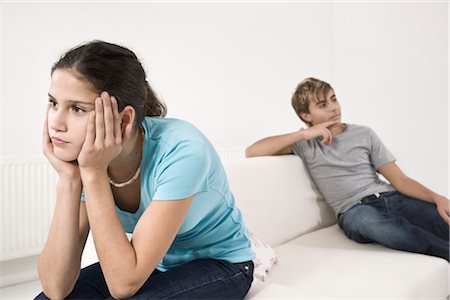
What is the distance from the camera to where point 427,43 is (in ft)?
12.2

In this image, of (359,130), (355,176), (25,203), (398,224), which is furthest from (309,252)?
(25,203)

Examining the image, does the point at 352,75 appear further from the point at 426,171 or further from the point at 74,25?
the point at 74,25

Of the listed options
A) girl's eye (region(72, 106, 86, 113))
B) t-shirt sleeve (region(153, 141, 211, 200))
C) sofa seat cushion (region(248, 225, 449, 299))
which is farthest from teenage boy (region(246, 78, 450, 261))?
girl's eye (region(72, 106, 86, 113))

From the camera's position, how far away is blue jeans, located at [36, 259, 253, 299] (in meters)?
1.14

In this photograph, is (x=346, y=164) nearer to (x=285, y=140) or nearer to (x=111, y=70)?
(x=285, y=140)

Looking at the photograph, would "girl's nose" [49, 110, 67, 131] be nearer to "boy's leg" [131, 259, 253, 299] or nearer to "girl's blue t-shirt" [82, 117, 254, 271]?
"girl's blue t-shirt" [82, 117, 254, 271]

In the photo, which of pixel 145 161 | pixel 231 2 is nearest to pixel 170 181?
pixel 145 161

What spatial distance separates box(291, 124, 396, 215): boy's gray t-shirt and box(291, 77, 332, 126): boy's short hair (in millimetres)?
191

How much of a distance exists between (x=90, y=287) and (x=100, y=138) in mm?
368

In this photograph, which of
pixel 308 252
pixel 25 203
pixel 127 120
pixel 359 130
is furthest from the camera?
pixel 25 203

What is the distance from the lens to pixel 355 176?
2.39 metres

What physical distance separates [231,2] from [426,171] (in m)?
1.87

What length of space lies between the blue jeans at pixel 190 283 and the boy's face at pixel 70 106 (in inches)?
13.5

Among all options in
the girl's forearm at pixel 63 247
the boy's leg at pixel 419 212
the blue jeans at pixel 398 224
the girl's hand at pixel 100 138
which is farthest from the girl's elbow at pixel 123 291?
the boy's leg at pixel 419 212
